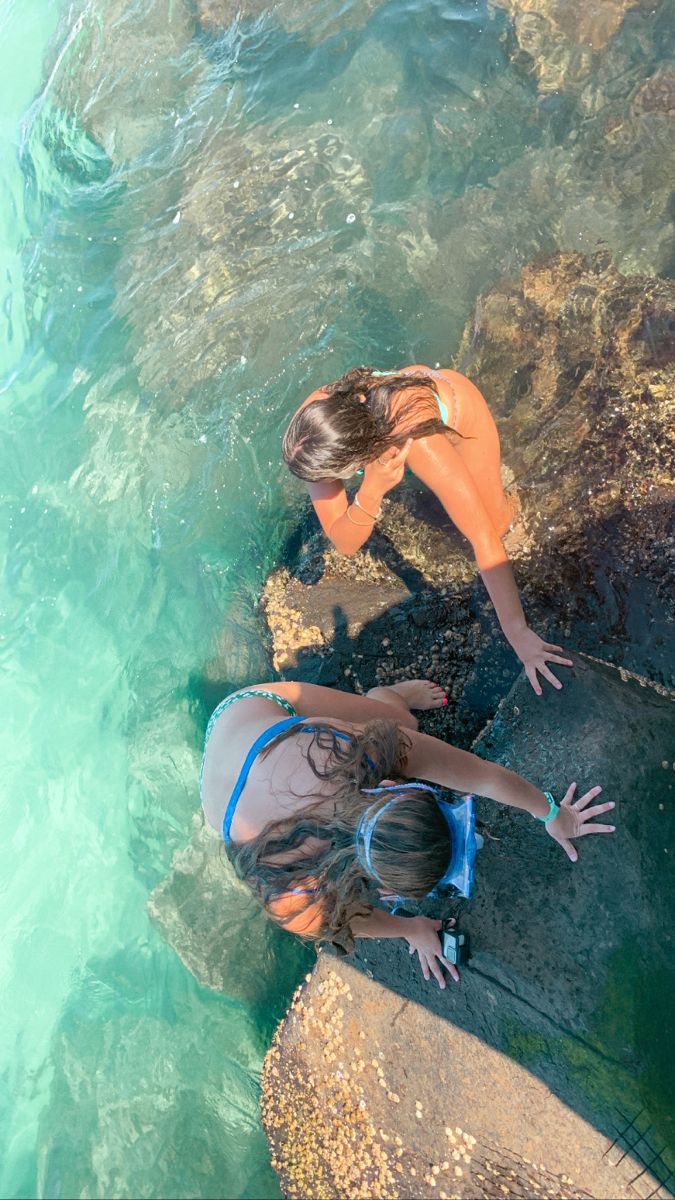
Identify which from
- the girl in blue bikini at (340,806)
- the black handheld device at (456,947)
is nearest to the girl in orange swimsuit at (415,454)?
the girl in blue bikini at (340,806)

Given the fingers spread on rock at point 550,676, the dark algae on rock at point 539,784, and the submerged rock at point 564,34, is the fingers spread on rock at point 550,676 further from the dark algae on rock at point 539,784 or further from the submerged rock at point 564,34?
the submerged rock at point 564,34

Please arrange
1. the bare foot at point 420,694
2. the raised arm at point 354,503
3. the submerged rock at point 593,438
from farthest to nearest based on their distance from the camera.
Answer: the bare foot at point 420,694 < the submerged rock at point 593,438 < the raised arm at point 354,503

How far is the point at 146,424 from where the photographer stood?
20.3 feet

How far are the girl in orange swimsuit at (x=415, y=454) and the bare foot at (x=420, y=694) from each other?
0.60 m

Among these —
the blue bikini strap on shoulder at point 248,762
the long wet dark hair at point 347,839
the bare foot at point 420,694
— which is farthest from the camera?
the bare foot at point 420,694

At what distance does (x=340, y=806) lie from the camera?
2.58 meters

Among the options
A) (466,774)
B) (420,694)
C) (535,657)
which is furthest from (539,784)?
(466,774)

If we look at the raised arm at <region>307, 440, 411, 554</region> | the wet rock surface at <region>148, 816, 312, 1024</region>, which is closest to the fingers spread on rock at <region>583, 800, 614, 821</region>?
the raised arm at <region>307, 440, 411, 554</region>

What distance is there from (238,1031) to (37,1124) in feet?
5.57

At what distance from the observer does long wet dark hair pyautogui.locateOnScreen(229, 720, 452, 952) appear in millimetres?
2375

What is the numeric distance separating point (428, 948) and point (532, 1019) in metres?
0.59

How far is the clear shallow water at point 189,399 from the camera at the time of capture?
5219 millimetres

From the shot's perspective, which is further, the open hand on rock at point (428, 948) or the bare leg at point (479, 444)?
the open hand on rock at point (428, 948)

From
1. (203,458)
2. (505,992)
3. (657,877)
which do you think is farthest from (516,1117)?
(203,458)
